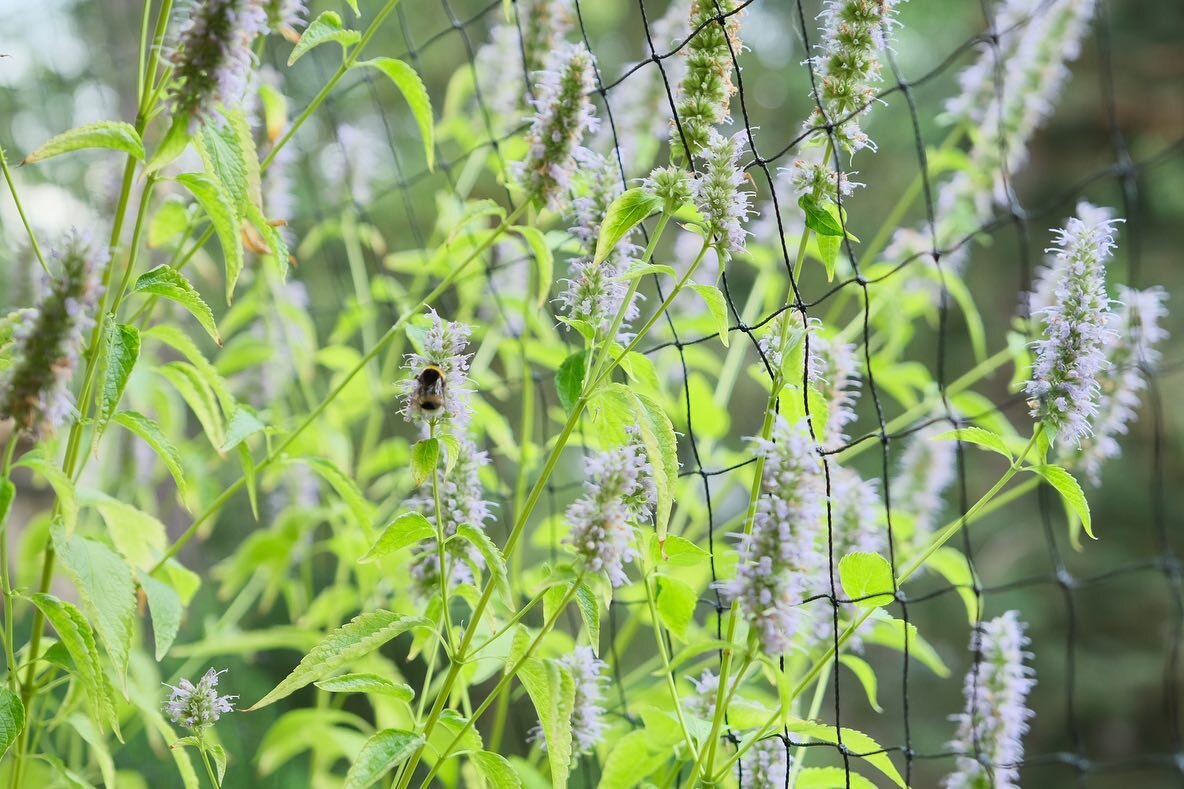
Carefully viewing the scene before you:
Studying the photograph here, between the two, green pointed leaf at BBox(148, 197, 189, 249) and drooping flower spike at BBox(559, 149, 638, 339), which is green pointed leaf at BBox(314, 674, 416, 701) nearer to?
drooping flower spike at BBox(559, 149, 638, 339)

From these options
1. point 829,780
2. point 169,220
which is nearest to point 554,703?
point 829,780

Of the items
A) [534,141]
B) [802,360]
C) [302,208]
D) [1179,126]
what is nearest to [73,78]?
[302,208]

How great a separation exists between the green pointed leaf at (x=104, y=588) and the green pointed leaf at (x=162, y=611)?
0.08 meters

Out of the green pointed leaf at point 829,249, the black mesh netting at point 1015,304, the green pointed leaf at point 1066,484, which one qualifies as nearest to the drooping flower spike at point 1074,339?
the green pointed leaf at point 1066,484

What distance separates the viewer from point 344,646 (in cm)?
67

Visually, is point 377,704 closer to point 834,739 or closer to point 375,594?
point 375,594

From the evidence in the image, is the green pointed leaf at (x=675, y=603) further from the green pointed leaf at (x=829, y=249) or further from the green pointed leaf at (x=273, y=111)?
the green pointed leaf at (x=273, y=111)

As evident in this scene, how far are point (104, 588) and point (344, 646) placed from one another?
16 centimetres

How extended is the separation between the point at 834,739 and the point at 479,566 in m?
0.29

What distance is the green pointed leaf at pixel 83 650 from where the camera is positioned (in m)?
0.67

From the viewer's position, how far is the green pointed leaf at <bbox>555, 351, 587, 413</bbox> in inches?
28.5

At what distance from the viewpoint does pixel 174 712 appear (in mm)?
684

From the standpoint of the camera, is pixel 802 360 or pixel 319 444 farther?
pixel 319 444

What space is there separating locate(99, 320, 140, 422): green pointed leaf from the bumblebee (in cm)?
17
